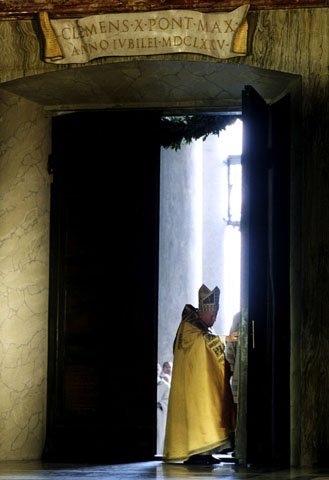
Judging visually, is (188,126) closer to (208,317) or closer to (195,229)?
(208,317)

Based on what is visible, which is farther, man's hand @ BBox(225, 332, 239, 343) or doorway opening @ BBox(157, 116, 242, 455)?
doorway opening @ BBox(157, 116, 242, 455)

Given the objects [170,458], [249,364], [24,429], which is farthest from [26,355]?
[249,364]

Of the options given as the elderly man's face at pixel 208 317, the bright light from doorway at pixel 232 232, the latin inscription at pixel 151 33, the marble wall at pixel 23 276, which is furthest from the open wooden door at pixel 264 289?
the bright light from doorway at pixel 232 232

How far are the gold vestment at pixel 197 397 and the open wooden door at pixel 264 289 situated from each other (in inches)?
22.6

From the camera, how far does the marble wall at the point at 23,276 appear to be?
8.21 metres

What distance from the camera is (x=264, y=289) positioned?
23.8 ft

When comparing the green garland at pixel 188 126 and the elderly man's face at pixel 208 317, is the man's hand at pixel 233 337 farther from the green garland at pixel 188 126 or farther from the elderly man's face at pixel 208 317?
the green garland at pixel 188 126

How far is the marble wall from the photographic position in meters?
8.21

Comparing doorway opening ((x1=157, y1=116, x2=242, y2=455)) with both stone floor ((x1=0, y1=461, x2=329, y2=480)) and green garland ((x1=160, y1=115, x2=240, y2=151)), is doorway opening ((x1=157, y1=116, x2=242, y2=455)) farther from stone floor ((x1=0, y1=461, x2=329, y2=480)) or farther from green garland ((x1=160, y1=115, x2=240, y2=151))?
stone floor ((x1=0, y1=461, x2=329, y2=480))

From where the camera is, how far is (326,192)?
7367mm

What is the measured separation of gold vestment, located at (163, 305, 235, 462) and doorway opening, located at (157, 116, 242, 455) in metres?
2.13

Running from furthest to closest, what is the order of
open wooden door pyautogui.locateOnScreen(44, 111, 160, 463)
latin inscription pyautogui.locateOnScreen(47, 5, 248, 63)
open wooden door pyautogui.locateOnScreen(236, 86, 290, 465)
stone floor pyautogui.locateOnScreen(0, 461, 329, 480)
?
open wooden door pyautogui.locateOnScreen(44, 111, 160, 463)
latin inscription pyautogui.locateOnScreen(47, 5, 248, 63)
open wooden door pyautogui.locateOnScreen(236, 86, 290, 465)
stone floor pyautogui.locateOnScreen(0, 461, 329, 480)

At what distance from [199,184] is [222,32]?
9416 mm

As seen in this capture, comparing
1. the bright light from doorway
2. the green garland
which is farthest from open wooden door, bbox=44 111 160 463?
the bright light from doorway
